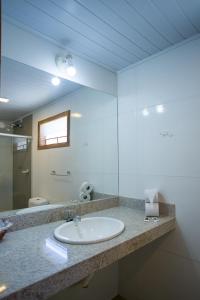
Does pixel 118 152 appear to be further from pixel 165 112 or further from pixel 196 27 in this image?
pixel 196 27

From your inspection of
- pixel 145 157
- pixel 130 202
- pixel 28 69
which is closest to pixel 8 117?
pixel 28 69

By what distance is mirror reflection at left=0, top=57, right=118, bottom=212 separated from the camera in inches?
56.4

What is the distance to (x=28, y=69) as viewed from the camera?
4.88 ft

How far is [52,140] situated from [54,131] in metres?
0.08

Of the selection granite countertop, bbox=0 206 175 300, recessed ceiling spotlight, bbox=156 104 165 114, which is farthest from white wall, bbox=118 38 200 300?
granite countertop, bbox=0 206 175 300

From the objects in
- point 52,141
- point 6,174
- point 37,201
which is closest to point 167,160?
point 52,141

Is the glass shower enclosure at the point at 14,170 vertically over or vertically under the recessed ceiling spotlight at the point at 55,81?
under

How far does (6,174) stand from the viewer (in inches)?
54.5

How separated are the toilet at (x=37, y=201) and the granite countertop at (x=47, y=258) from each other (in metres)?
0.18

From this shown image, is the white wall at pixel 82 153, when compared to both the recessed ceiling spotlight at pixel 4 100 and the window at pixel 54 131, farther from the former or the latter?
the recessed ceiling spotlight at pixel 4 100

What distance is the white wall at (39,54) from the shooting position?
1349mm

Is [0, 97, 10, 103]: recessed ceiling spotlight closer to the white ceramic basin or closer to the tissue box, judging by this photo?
the white ceramic basin

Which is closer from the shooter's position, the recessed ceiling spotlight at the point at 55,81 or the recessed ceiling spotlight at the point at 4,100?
the recessed ceiling spotlight at the point at 4,100

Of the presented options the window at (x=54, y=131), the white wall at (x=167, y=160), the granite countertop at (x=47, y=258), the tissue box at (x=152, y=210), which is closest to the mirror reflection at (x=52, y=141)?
the window at (x=54, y=131)
